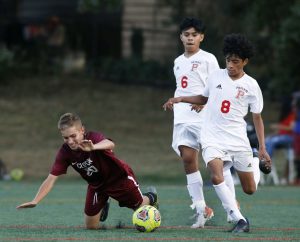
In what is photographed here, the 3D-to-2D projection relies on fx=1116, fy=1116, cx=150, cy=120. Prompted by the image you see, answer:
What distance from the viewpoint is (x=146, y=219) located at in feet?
36.3

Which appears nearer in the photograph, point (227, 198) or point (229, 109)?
point (227, 198)

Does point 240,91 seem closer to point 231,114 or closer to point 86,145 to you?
point 231,114

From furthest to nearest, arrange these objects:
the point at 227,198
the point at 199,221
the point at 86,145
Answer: the point at 199,221
the point at 227,198
the point at 86,145

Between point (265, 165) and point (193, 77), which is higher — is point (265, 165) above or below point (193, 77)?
below

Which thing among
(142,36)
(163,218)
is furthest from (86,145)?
(142,36)

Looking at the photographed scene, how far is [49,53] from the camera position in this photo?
3092 cm

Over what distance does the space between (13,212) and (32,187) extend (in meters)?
Result: 5.64

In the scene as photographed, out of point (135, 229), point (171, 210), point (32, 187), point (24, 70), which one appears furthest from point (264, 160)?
point (24, 70)

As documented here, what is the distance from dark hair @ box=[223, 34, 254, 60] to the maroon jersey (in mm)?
1566

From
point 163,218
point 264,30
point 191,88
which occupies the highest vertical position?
point 191,88

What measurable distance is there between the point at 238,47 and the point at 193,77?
142 cm

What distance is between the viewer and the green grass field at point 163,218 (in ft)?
34.7

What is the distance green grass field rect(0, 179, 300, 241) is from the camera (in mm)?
10578

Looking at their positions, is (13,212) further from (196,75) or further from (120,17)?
(120,17)
